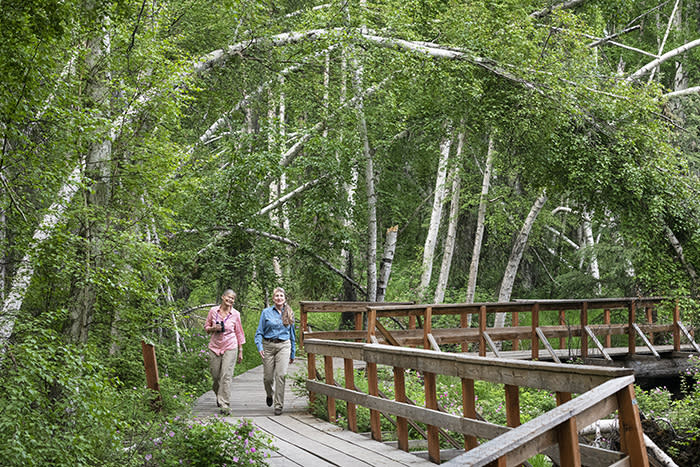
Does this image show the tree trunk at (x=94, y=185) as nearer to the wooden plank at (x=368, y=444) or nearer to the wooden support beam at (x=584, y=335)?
the wooden plank at (x=368, y=444)

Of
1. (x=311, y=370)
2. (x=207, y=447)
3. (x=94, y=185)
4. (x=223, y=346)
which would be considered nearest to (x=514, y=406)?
(x=207, y=447)

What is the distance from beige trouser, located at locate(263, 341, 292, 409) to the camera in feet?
32.7

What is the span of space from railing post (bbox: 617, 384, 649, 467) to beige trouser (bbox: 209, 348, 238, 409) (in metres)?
6.29

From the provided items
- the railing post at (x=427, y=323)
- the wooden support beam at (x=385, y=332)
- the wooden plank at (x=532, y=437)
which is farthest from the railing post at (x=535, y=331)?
the wooden plank at (x=532, y=437)

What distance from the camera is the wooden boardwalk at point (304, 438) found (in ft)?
22.3

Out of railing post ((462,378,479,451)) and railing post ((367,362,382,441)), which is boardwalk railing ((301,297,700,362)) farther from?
railing post ((462,378,479,451))

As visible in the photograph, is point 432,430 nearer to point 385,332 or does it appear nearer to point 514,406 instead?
point 514,406

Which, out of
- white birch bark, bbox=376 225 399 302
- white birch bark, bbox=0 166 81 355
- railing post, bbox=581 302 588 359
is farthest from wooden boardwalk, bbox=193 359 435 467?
white birch bark, bbox=376 225 399 302

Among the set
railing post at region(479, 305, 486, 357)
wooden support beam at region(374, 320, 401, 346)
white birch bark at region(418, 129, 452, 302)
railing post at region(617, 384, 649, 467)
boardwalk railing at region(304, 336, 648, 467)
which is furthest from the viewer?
white birch bark at region(418, 129, 452, 302)

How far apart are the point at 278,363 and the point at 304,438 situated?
81.0 inches

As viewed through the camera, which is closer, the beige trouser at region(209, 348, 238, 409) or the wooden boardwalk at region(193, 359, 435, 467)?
the wooden boardwalk at region(193, 359, 435, 467)

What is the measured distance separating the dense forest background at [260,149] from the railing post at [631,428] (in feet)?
13.2

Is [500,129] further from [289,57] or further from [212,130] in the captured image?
[212,130]

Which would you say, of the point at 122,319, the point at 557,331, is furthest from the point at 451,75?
the point at 122,319
